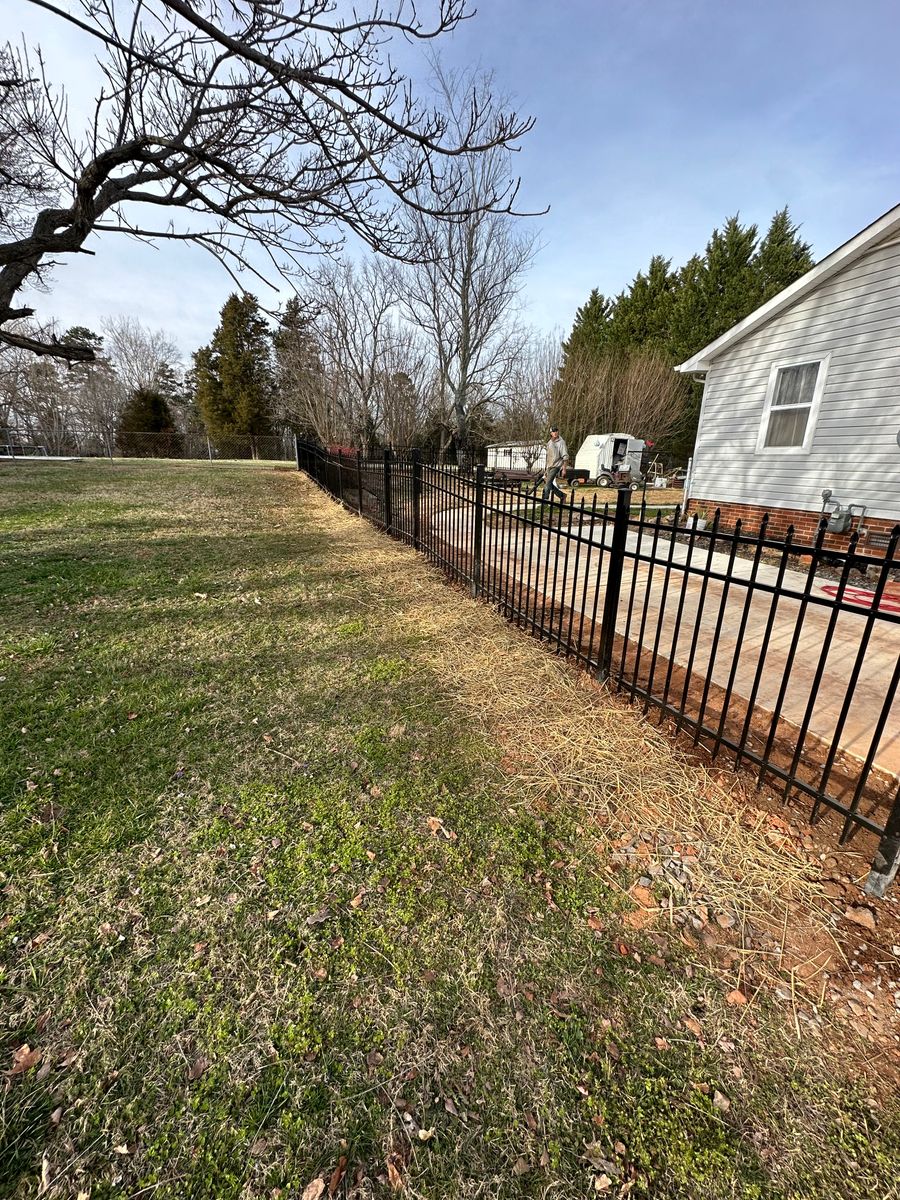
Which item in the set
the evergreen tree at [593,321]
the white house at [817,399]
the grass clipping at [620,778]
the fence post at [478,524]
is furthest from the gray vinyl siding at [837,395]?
the evergreen tree at [593,321]

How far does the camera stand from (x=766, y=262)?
1129 inches

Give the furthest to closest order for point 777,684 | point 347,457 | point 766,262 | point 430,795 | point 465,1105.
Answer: point 766,262 → point 347,457 → point 777,684 → point 430,795 → point 465,1105

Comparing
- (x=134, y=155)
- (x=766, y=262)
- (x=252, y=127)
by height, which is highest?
(x=766, y=262)

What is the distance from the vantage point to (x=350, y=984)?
151 cm

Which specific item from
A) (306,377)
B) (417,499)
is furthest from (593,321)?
(417,499)

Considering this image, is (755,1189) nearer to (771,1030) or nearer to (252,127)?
(771,1030)

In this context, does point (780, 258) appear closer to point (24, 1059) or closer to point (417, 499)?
point (417, 499)

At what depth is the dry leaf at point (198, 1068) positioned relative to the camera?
1.28 metres

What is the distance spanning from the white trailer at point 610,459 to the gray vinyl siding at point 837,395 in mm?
12240

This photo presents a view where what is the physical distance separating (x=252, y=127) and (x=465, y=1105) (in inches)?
237

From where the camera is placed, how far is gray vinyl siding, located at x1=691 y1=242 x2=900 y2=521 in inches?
247

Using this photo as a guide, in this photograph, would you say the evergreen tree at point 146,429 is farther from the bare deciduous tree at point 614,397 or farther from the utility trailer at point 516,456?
the bare deciduous tree at point 614,397

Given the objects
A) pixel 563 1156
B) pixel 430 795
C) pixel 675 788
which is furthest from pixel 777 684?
pixel 563 1156

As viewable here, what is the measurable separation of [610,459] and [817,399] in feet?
46.5
